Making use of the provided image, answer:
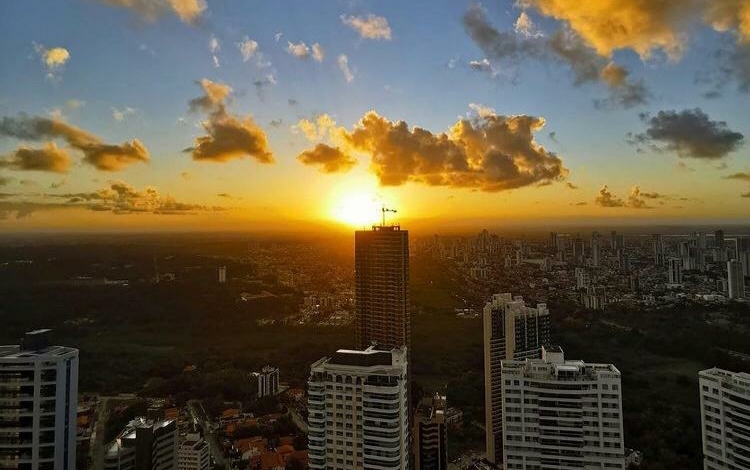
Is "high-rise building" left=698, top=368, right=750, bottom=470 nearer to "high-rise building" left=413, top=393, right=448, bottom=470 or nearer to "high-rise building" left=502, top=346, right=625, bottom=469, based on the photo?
"high-rise building" left=502, top=346, right=625, bottom=469

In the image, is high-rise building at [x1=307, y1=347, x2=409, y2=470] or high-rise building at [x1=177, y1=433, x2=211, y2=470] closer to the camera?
high-rise building at [x1=307, y1=347, x2=409, y2=470]

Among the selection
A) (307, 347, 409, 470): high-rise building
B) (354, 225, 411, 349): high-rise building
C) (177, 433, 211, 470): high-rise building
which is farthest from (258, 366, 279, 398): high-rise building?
(307, 347, 409, 470): high-rise building

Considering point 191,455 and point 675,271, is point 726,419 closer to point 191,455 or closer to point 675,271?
point 191,455

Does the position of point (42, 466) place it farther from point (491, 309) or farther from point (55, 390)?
point (491, 309)

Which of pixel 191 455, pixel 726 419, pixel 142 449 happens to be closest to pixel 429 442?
pixel 191 455

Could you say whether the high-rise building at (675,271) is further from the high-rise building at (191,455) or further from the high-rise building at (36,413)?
the high-rise building at (36,413)

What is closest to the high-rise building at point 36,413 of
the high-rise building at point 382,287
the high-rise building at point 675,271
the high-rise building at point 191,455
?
the high-rise building at point 191,455
